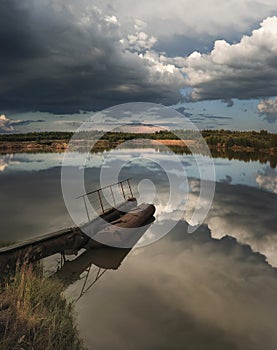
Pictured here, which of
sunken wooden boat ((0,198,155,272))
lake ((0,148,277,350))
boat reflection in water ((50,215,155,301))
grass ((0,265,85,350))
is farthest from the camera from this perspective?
boat reflection in water ((50,215,155,301))

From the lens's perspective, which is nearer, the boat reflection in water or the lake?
the lake

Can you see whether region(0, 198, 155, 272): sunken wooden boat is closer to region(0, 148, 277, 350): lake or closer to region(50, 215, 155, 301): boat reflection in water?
region(50, 215, 155, 301): boat reflection in water

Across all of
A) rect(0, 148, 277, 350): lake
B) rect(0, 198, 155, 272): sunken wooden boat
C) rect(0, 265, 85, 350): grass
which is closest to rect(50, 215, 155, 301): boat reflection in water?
rect(0, 148, 277, 350): lake

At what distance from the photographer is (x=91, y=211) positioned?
1894 centimetres

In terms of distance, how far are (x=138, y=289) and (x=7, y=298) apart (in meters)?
4.38

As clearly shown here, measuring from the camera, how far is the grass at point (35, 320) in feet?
19.2

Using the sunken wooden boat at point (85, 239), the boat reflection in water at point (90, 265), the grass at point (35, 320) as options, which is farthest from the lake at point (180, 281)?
the grass at point (35, 320)

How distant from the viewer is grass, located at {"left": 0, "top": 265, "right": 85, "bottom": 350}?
5.86 meters

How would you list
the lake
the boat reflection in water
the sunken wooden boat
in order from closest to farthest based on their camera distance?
the lake, the sunken wooden boat, the boat reflection in water

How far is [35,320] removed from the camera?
251 inches

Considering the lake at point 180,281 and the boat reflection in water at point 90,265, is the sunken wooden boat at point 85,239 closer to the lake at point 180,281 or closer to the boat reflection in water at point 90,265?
the boat reflection in water at point 90,265

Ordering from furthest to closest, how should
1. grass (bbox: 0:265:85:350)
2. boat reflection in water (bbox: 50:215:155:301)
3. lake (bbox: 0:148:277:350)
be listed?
boat reflection in water (bbox: 50:215:155:301), lake (bbox: 0:148:277:350), grass (bbox: 0:265:85:350)

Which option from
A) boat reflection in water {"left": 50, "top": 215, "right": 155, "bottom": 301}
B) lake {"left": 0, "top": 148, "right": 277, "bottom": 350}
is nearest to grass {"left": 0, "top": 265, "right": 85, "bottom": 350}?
lake {"left": 0, "top": 148, "right": 277, "bottom": 350}

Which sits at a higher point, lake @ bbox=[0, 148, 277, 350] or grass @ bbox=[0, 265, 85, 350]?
grass @ bbox=[0, 265, 85, 350]
